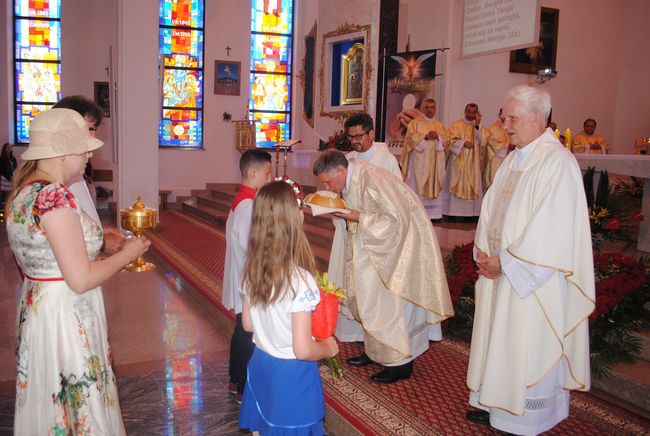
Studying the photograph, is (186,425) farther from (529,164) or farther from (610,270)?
(610,270)

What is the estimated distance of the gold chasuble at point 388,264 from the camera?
11.9 ft

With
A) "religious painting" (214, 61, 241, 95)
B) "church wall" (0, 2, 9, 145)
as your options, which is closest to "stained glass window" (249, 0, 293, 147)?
"religious painting" (214, 61, 241, 95)

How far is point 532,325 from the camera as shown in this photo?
2846 millimetres

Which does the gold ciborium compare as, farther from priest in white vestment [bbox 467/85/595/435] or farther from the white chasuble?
priest in white vestment [bbox 467/85/595/435]

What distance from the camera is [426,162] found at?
896 cm

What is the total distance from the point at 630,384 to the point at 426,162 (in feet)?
18.8

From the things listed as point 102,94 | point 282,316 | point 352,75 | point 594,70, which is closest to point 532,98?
point 282,316

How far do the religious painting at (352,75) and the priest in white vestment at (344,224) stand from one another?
6745mm

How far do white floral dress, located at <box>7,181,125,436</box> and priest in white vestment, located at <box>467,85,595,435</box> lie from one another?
6.12ft

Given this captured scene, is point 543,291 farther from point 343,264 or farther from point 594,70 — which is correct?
point 594,70

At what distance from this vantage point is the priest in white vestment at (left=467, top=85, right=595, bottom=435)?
275cm

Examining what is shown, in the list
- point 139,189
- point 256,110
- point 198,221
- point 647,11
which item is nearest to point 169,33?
point 256,110

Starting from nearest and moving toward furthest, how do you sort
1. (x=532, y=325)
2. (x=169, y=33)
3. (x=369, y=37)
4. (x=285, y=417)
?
1. (x=285, y=417)
2. (x=532, y=325)
3. (x=369, y=37)
4. (x=169, y=33)

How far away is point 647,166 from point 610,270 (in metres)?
2.01
